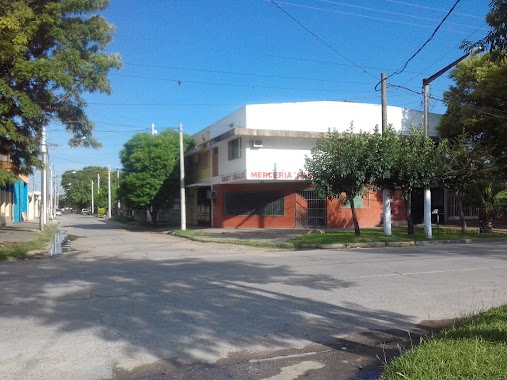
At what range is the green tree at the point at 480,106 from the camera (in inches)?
942

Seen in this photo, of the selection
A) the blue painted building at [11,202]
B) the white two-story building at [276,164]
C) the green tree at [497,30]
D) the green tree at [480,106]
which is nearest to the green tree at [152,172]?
the white two-story building at [276,164]

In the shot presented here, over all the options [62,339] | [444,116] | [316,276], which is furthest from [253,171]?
[62,339]

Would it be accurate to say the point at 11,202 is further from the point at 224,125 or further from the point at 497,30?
the point at 497,30

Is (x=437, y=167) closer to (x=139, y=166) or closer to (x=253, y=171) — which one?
(x=253, y=171)

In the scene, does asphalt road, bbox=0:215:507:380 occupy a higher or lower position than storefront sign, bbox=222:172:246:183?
lower

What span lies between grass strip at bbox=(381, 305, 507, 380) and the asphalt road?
64 cm

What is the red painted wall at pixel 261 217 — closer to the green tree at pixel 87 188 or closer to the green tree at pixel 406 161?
the green tree at pixel 406 161

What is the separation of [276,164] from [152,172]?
10.9 metres

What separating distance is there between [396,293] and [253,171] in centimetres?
1855

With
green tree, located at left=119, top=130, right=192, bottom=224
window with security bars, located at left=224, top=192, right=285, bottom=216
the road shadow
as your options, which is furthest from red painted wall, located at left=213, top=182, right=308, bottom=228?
the road shadow

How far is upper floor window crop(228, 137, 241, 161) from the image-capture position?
27.8m

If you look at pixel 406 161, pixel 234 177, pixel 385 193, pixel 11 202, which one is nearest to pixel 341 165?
pixel 406 161

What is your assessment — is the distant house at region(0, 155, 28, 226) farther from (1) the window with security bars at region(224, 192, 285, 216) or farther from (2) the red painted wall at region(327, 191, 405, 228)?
(2) the red painted wall at region(327, 191, 405, 228)

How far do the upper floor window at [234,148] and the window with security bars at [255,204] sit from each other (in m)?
3.20
